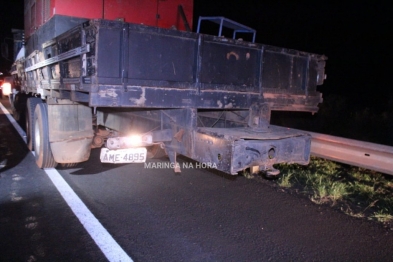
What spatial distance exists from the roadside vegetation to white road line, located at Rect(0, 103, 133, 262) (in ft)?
9.69

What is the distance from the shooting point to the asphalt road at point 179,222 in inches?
142

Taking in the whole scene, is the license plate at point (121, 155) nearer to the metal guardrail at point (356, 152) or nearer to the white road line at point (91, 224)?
the white road line at point (91, 224)

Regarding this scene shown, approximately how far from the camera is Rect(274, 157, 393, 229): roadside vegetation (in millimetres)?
4816

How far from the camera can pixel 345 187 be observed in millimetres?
5590

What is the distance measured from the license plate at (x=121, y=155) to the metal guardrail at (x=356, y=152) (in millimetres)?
2992

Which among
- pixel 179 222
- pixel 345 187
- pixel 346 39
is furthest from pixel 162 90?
pixel 346 39

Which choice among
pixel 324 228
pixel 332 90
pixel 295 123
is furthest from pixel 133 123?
pixel 332 90

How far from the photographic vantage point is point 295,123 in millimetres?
10680

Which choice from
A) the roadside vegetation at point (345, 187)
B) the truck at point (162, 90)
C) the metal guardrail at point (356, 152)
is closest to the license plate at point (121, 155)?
the truck at point (162, 90)

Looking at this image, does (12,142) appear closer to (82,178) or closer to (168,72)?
(82,178)

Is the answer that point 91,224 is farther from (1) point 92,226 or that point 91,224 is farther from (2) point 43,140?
(2) point 43,140

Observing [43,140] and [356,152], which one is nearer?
[356,152]

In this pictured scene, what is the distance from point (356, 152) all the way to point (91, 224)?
389cm

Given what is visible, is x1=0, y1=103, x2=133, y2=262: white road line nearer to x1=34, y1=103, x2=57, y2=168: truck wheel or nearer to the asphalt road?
the asphalt road
